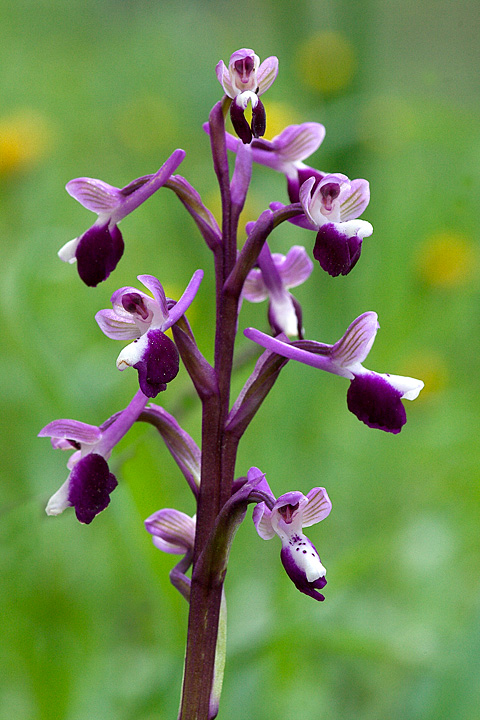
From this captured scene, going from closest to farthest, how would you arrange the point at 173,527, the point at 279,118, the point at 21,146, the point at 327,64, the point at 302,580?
the point at 302,580 < the point at 173,527 < the point at 21,146 < the point at 279,118 < the point at 327,64

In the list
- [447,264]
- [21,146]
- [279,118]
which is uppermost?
[21,146]

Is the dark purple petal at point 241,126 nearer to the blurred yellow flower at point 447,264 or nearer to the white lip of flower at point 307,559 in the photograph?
the white lip of flower at point 307,559

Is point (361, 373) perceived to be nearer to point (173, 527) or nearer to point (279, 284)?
point (279, 284)

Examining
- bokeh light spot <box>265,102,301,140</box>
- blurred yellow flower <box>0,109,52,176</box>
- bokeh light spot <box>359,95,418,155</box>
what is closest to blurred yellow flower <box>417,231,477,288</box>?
bokeh light spot <box>359,95,418,155</box>

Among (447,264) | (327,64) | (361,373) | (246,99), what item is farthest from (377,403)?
(327,64)

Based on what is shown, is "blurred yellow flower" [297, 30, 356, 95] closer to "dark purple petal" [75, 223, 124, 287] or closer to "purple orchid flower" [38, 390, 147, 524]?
"dark purple petal" [75, 223, 124, 287]

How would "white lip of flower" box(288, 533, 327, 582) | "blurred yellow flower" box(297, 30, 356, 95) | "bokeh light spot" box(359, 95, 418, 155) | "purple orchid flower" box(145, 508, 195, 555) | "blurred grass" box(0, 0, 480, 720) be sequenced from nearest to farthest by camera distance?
"white lip of flower" box(288, 533, 327, 582), "purple orchid flower" box(145, 508, 195, 555), "blurred grass" box(0, 0, 480, 720), "bokeh light spot" box(359, 95, 418, 155), "blurred yellow flower" box(297, 30, 356, 95)

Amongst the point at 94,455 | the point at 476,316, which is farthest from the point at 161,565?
the point at 476,316

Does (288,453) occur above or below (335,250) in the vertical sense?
below
